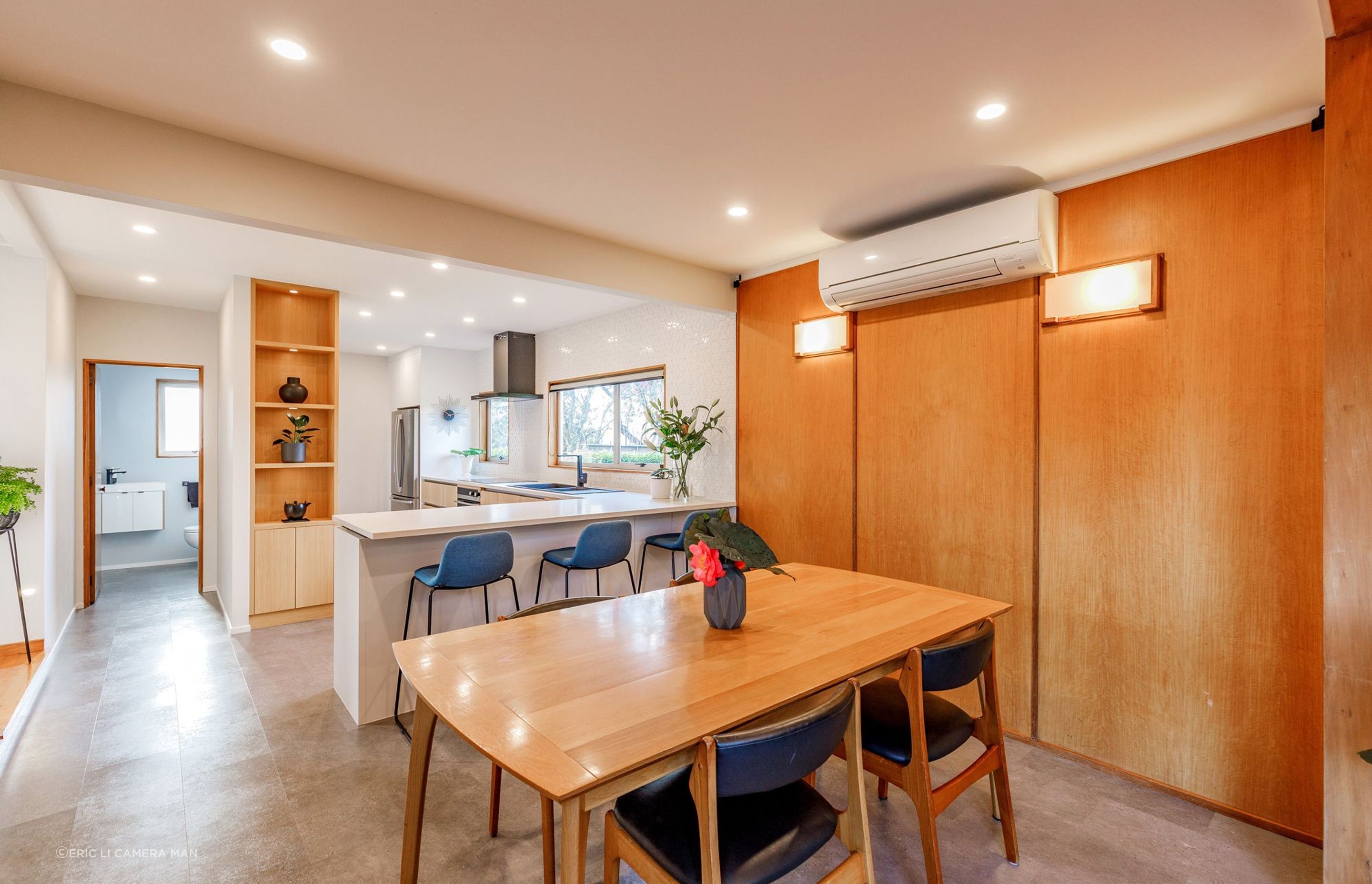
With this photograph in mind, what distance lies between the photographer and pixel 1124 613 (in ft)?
8.24

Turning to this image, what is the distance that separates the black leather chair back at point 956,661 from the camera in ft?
5.44

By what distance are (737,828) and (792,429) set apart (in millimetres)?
2710

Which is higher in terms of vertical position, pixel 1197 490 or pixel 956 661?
pixel 1197 490

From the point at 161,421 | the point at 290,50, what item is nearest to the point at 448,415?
the point at 161,421

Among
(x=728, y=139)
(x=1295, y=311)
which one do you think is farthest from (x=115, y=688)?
(x=1295, y=311)

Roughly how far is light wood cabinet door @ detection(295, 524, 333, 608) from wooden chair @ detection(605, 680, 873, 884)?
13.2 ft

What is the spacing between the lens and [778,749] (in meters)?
1.20

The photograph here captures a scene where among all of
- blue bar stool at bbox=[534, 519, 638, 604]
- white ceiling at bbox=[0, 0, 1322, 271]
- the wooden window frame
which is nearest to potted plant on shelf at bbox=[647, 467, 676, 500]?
blue bar stool at bbox=[534, 519, 638, 604]

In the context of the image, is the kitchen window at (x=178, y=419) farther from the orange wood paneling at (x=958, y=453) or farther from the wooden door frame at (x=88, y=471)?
the orange wood paneling at (x=958, y=453)

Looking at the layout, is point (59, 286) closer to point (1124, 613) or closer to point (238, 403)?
point (238, 403)

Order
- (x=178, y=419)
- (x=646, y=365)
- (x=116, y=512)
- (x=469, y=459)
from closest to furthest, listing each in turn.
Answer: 1. (x=646, y=365)
2. (x=116, y=512)
3. (x=178, y=419)
4. (x=469, y=459)

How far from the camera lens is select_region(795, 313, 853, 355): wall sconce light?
351 centimetres

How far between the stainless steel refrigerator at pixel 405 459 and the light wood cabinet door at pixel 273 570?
8.24 ft

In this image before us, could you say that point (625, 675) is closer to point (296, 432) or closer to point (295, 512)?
point (295, 512)
